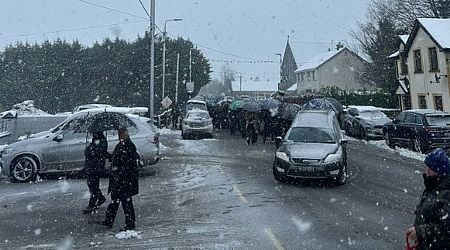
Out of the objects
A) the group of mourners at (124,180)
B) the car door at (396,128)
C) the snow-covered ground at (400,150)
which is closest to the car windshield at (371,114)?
the snow-covered ground at (400,150)

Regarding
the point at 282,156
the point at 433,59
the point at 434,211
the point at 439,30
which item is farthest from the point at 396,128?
the point at 434,211

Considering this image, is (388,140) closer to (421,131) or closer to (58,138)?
(421,131)

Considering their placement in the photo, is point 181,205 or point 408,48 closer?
point 181,205

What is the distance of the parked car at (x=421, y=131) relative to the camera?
1711 cm

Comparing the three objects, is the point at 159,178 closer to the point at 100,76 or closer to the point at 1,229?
the point at 1,229

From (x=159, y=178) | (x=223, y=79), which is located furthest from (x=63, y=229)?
(x=223, y=79)

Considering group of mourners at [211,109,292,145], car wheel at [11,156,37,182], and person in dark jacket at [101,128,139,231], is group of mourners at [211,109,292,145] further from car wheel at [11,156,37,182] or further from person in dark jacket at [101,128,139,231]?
person in dark jacket at [101,128,139,231]

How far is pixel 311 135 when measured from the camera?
12.4m

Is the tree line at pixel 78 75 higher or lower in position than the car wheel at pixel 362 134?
higher

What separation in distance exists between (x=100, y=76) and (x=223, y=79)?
99326 mm

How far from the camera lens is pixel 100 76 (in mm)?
51531

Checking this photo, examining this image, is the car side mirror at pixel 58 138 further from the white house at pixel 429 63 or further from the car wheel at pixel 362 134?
the white house at pixel 429 63

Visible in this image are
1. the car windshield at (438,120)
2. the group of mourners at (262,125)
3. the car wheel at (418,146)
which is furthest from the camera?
the group of mourners at (262,125)

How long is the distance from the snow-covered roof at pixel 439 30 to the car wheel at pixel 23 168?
23534mm
